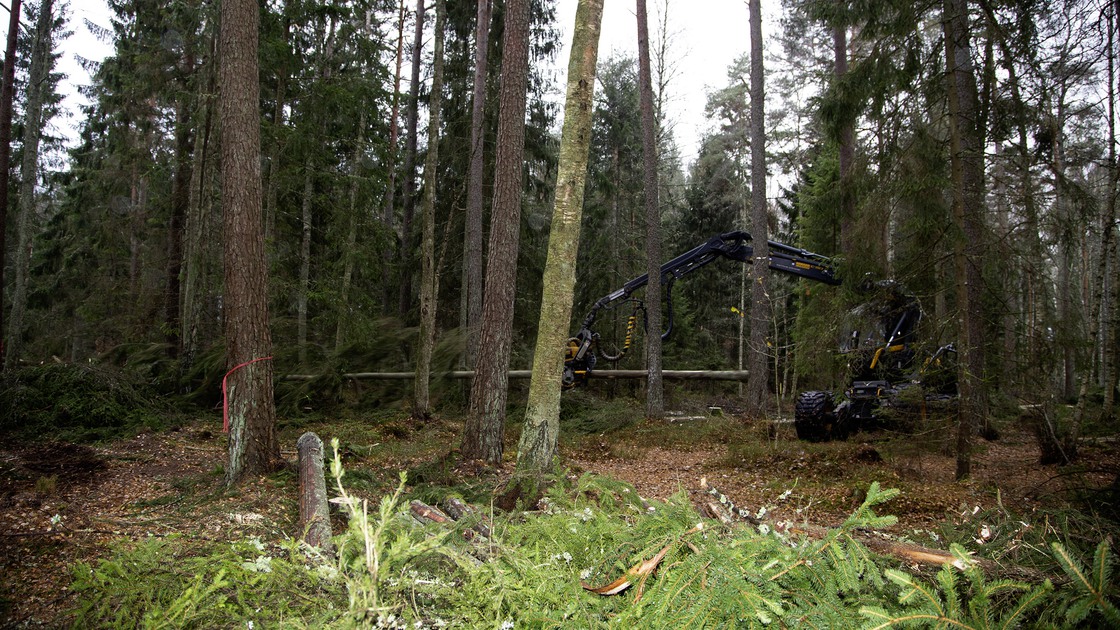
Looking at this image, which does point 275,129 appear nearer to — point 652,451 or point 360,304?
point 360,304

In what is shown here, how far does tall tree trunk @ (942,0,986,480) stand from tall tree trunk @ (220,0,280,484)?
7495mm

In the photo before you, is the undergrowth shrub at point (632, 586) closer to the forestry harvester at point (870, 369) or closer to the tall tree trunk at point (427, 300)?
the forestry harvester at point (870, 369)

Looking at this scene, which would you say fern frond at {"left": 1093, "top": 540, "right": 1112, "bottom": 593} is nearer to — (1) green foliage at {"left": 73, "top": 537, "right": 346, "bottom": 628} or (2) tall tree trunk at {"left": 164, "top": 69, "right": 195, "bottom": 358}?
(1) green foliage at {"left": 73, "top": 537, "right": 346, "bottom": 628}

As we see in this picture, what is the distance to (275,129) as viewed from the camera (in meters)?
12.3

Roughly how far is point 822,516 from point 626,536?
4860mm

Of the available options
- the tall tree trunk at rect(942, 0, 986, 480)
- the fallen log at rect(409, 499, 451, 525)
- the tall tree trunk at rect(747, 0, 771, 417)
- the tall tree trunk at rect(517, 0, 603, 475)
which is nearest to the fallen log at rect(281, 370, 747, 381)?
the tall tree trunk at rect(747, 0, 771, 417)

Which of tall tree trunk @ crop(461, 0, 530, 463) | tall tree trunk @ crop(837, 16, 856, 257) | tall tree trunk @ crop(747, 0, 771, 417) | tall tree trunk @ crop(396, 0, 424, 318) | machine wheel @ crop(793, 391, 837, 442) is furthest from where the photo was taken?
tall tree trunk @ crop(396, 0, 424, 318)

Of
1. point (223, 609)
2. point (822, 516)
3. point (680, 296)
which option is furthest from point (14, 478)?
point (680, 296)

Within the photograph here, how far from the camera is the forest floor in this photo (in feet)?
11.6

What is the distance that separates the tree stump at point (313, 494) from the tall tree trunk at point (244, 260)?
98 centimetres

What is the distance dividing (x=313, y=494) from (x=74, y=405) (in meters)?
7.19

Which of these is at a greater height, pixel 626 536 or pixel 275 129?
pixel 275 129

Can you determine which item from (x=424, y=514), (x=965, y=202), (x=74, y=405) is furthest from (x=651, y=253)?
(x=74, y=405)

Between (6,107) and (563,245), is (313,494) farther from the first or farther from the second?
(6,107)
